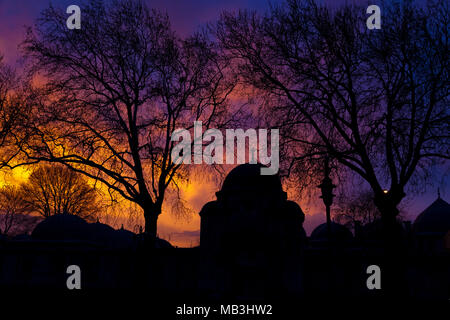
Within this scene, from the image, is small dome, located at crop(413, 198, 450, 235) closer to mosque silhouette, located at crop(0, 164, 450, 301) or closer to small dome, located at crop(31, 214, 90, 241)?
mosque silhouette, located at crop(0, 164, 450, 301)

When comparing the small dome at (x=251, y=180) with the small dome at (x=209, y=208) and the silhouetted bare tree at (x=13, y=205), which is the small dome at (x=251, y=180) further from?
the silhouetted bare tree at (x=13, y=205)

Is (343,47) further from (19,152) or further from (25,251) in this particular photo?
(25,251)

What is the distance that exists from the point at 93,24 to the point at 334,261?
14227 mm

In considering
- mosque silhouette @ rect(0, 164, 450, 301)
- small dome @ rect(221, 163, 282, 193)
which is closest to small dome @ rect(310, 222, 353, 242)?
mosque silhouette @ rect(0, 164, 450, 301)

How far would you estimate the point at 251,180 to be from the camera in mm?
15242

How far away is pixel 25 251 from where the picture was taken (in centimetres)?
2098

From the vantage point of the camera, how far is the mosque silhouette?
13859 mm

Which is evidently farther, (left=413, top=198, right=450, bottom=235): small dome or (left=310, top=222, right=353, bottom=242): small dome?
(left=413, top=198, right=450, bottom=235): small dome

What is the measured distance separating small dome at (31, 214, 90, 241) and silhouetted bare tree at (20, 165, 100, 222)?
14697 millimetres

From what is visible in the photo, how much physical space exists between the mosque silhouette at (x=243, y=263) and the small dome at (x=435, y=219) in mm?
28353

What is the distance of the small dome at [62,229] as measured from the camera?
25.7 m

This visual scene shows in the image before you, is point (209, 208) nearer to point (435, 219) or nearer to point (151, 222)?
point (151, 222)

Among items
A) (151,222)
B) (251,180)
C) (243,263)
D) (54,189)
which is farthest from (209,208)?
(54,189)

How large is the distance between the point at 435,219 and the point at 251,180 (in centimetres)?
3491
